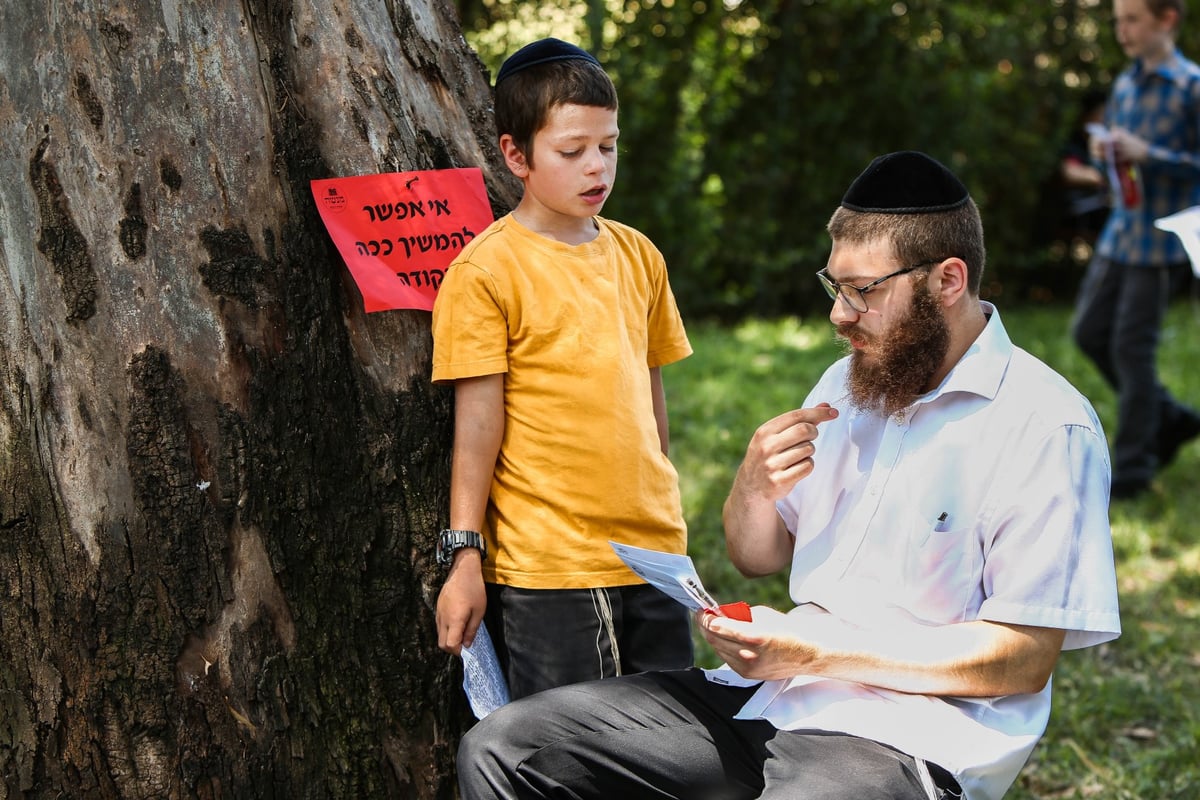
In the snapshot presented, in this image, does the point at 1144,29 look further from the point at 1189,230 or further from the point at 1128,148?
the point at 1189,230

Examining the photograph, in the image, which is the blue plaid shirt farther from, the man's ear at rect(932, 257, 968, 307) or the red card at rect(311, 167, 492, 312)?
the red card at rect(311, 167, 492, 312)

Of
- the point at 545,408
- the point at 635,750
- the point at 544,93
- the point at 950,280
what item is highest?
the point at 544,93

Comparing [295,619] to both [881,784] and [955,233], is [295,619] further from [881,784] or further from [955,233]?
[955,233]

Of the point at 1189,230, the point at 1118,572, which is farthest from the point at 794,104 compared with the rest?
the point at 1189,230

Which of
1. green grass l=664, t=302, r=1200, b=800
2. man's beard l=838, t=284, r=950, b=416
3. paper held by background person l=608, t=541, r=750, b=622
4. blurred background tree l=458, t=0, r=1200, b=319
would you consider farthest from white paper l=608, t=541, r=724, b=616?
blurred background tree l=458, t=0, r=1200, b=319

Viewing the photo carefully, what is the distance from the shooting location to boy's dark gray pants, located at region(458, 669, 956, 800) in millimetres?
2424

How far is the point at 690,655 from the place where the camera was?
2.99 meters

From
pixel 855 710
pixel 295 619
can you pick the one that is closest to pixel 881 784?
pixel 855 710

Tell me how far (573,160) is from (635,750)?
1211mm

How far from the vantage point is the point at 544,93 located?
8.81ft

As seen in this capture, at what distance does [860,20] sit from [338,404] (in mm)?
9043

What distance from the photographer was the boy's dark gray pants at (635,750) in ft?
7.95

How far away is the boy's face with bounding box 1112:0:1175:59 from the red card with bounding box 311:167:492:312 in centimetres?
409

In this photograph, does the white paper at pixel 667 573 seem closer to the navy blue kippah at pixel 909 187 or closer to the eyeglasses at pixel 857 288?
the eyeglasses at pixel 857 288
